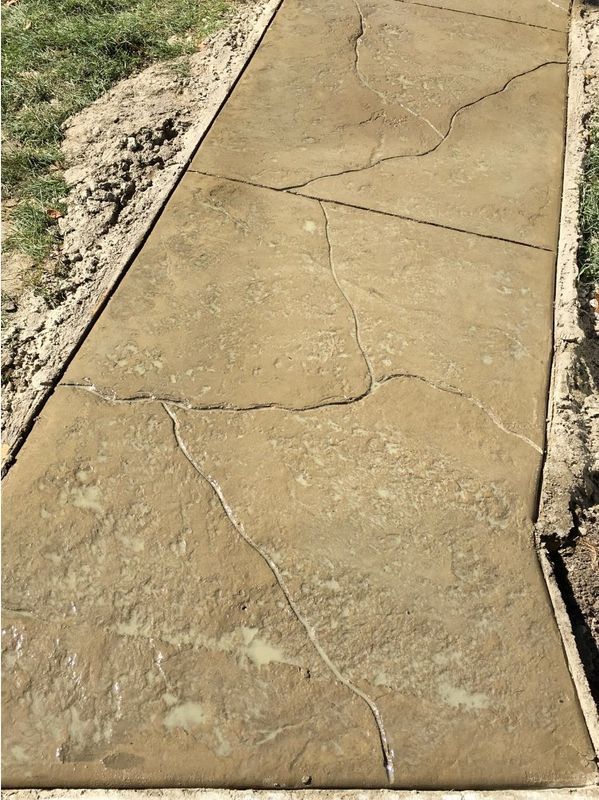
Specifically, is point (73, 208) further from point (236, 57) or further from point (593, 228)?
point (593, 228)

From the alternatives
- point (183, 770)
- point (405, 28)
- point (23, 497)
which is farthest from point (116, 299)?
point (405, 28)

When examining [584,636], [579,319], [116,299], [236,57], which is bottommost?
[584,636]

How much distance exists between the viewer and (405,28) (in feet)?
13.1

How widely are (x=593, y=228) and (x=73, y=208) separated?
1999 mm

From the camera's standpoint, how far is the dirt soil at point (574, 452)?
207 centimetres

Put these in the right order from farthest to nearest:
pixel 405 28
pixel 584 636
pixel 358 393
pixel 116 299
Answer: pixel 405 28, pixel 116 299, pixel 358 393, pixel 584 636

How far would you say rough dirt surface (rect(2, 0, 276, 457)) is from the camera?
8.01ft

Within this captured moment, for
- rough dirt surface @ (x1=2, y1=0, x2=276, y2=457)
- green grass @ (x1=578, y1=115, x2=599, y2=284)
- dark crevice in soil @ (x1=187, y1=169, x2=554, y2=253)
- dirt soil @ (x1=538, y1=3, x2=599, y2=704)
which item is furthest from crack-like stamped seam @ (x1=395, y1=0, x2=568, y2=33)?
dark crevice in soil @ (x1=187, y1=169, x2=554, y2=253)

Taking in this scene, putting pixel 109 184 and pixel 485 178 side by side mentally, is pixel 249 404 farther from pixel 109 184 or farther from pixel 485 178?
pixel 485 178

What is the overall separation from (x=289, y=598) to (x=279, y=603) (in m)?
0.03

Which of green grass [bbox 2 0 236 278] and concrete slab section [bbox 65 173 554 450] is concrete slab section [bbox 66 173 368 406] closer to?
concrete slab section [bbox 65 173 554 450]

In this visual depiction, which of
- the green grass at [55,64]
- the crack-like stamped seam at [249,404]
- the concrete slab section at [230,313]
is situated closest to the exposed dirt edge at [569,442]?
the crack-like stamped seam at [249,404]

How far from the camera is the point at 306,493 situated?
2168 millimetres

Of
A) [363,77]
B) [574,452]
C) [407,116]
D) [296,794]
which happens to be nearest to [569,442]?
[574,452]
